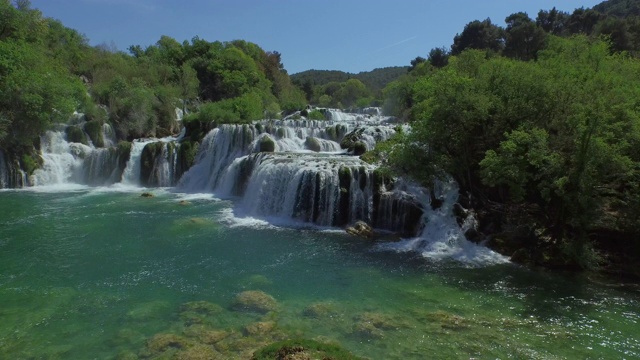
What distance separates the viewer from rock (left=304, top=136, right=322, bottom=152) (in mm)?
26984

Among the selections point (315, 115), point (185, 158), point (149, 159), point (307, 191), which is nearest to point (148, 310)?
point (307, 191)

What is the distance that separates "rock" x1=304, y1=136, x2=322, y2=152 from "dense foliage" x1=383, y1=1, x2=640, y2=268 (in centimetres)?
1047

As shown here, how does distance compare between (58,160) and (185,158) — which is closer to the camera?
(185,158)

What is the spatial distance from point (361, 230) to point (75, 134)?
2242cm

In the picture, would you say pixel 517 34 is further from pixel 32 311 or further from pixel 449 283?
pixel 32 311

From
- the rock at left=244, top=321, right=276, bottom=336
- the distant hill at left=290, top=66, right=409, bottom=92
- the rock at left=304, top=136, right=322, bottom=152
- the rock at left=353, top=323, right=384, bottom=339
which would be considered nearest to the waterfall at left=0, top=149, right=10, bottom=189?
the rock at left=304, top=136, right=322, bottom=152

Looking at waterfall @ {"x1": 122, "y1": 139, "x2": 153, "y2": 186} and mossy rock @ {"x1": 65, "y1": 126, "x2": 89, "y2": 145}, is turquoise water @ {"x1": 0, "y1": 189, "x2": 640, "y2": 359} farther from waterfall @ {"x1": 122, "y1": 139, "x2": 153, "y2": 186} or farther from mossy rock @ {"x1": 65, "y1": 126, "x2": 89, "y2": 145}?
mossy rock @ {"x1": 65, "y1": 126, "x2": 89, "y2": 145}

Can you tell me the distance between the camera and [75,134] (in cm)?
2786

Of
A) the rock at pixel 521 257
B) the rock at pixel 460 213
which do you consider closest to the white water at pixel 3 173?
the rock at pixel 460 213

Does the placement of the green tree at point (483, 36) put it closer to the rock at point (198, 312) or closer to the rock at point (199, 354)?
the rock at point (198, 312)

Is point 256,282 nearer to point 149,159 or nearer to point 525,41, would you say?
point 149,159

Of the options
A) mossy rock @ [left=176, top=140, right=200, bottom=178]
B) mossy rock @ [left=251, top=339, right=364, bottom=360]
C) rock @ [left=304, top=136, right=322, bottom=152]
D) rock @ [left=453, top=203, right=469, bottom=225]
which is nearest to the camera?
mossy rock @ [left=251, top=339, right=364, bottom=360]

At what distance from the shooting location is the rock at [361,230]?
16016 millimetres

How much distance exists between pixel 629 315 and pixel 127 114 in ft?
105
